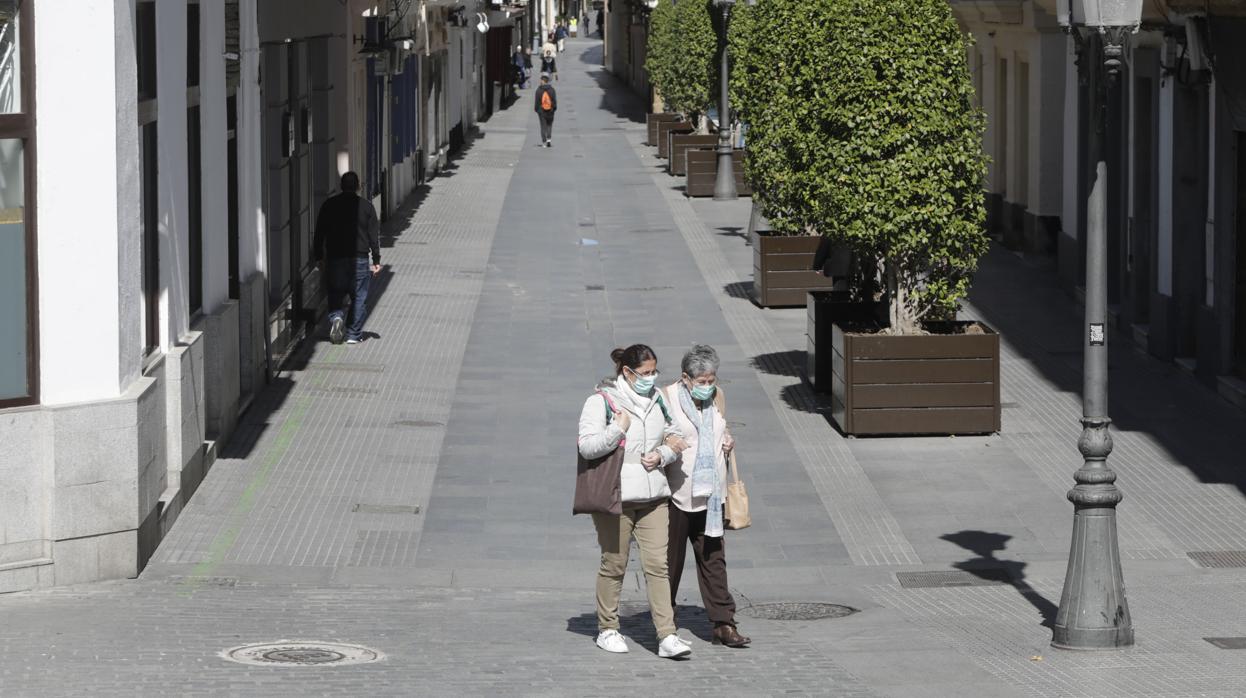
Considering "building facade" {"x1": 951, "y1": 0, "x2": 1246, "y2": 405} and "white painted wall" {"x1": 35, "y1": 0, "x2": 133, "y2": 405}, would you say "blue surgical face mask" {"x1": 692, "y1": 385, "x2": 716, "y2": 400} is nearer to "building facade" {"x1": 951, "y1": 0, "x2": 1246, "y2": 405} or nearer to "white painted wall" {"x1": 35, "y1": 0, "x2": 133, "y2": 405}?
"white painted wall" {"x1": 35, "y1": 0, "x2": 133, "y2": 405}

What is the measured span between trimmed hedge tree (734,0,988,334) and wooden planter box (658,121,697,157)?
28.1 m

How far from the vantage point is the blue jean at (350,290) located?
22.2 metres

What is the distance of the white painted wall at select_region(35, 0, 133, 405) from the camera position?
1245 cm

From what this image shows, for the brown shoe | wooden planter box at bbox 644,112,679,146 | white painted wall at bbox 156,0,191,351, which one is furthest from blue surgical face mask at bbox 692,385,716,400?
wooden planter box at bbox 644,112,679,146

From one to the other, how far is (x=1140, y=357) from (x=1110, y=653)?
1084cm

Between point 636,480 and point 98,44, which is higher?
point 98,44

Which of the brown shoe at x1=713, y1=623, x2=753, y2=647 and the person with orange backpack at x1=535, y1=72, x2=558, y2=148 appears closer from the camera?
the brown shoe at x1=713, y1=623, x2=753, y2=647

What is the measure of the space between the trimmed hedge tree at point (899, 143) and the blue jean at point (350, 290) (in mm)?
6096

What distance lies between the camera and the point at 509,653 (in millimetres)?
11008

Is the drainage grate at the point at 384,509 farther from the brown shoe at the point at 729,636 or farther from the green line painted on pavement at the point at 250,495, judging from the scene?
the brown shoe at the point at 729,636

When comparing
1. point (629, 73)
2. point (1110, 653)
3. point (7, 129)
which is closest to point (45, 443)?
point (7, 129)

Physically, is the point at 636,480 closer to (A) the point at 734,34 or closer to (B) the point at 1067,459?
(B) the point at 1067,459

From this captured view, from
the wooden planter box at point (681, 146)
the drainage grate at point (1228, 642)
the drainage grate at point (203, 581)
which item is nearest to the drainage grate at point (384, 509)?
the drainage grate at point (203, 581)

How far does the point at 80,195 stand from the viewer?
12523mm
